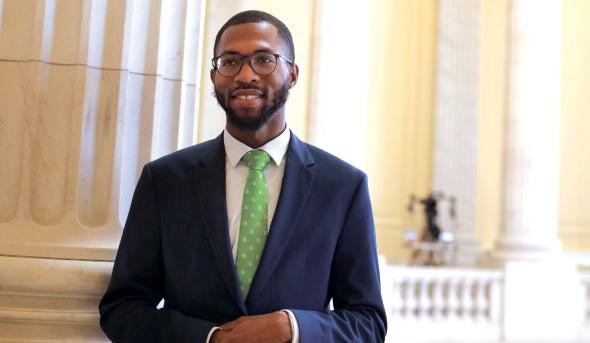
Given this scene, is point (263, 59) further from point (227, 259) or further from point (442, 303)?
point (442, 303)

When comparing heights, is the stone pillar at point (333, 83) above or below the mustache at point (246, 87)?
above

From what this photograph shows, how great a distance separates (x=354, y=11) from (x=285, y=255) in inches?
498

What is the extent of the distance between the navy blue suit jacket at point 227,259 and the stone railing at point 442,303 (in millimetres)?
8180

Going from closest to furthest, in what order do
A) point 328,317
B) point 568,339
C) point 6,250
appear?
point 328,317 → point 6,250 → point 568,339

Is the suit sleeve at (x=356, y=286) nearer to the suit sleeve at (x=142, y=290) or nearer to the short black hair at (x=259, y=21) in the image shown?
the suit sleeve at (x=142, y=290)

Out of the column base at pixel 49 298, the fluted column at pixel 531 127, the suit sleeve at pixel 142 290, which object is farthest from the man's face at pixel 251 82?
the fluted column at pixel 531 127

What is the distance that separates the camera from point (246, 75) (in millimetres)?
2465

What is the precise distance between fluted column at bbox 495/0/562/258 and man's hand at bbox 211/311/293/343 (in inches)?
419

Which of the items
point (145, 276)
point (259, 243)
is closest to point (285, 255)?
point (259, 243)

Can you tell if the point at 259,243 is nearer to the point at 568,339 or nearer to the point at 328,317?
the point at 328,317

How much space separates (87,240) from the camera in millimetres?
2934

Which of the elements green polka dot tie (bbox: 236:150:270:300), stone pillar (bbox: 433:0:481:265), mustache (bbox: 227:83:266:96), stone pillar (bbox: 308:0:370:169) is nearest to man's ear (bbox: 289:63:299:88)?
mustache (bbox: 227:83:266:96)

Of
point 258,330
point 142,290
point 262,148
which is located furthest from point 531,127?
point 258,330

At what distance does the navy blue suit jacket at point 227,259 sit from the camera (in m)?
2.43
